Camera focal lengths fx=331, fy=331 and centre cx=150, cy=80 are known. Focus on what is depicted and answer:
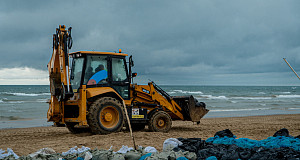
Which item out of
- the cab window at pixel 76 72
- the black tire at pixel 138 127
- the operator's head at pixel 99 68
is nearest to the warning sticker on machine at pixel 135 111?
the black tire at pixel 138 127

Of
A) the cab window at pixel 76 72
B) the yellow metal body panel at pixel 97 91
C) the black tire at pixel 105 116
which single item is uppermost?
the cab window at pixel 76 72

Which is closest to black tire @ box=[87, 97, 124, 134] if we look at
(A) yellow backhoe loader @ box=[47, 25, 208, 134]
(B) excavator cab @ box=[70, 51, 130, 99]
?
(A) yellow backhoe loader @ box=[47, 25, 208, 134]

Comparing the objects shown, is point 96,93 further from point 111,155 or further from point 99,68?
point 111,155

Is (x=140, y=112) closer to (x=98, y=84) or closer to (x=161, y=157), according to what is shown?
(x=98, y=84)

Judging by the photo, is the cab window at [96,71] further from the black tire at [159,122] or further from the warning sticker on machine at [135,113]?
the black tire at [159,122]

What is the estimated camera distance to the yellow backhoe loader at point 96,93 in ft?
30.1

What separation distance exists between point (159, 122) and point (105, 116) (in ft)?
7.01

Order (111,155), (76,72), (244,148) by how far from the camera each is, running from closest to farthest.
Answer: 1. (111,155)
2. (244,148)
3. (76,72)

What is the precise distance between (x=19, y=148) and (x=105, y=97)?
270 centimetres

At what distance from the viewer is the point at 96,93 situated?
9461 millimetres

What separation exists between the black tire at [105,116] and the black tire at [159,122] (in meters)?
1.28

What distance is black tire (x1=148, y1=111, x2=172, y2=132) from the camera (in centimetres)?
1073

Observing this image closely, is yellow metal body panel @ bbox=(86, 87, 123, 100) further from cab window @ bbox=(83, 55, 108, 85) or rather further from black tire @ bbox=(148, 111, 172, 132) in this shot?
black tire @ bbox=(148, 111, 172, 132)

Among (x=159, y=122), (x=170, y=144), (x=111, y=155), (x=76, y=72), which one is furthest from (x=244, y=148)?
(x=76, y=72)
